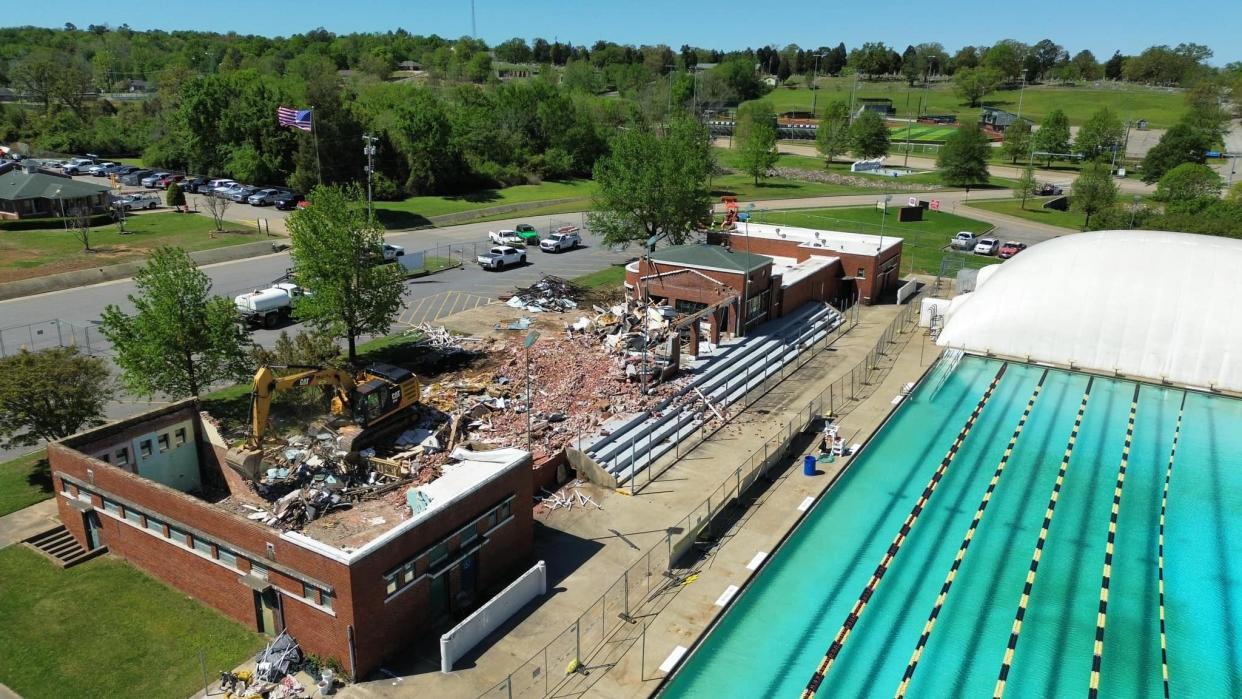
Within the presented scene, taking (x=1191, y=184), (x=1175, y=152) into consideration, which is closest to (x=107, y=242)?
(x=1191, y=184)

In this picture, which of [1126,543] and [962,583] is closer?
[962,583]

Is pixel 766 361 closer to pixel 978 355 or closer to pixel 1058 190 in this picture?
pixel 978 355

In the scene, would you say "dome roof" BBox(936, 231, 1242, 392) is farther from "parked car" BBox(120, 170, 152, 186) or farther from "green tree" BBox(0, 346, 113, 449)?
"parked car" BBox(120, 170, 152, 186)

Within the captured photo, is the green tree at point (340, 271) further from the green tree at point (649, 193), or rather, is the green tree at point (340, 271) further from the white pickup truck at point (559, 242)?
the white pickup truck at point (559, 242)

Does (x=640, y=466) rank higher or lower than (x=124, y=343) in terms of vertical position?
lower

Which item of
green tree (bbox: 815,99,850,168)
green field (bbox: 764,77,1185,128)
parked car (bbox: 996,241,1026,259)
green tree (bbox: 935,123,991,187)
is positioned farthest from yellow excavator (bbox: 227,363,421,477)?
green field (bbox: 764,77,1185,128)

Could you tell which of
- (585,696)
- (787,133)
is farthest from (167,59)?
(585,696)

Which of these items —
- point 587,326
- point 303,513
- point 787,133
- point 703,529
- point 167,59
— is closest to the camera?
point 303,513

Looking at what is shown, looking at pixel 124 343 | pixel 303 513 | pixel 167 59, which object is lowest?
pixel 303 513
